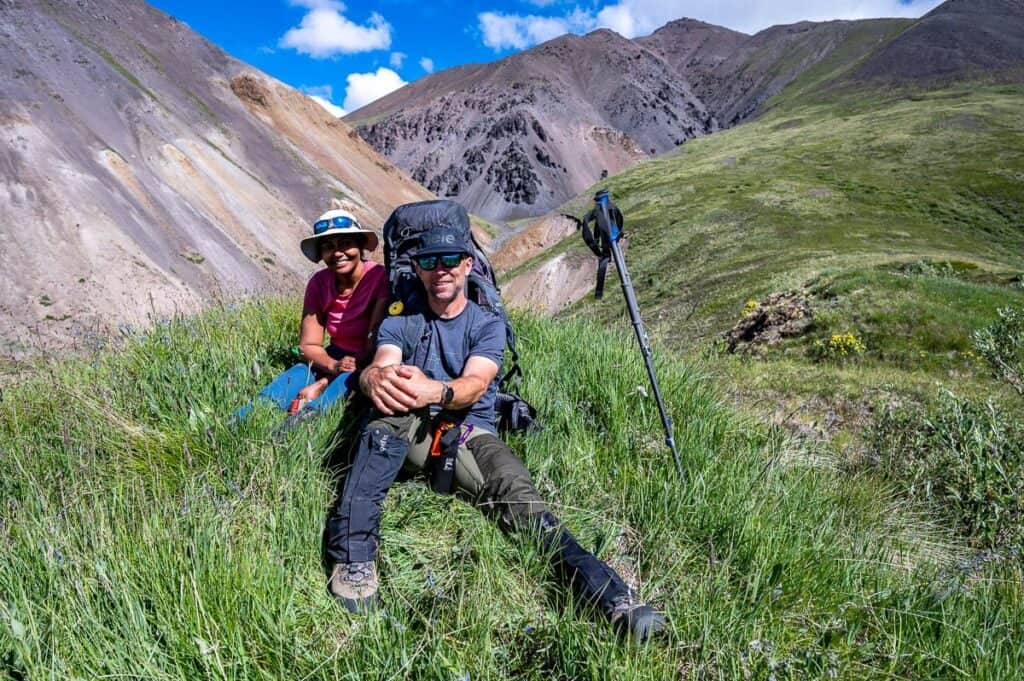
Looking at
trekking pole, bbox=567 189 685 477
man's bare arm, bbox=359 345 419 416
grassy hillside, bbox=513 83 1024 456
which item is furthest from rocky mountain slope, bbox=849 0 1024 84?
man's bare arm, bbox=359 345 419 416

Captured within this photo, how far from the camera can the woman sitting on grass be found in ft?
16.0

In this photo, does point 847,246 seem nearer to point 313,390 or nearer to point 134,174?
point 313,390

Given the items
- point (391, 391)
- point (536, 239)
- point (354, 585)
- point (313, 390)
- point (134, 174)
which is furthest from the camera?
point (536, 239)

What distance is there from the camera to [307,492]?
314 centimetres

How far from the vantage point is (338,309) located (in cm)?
541

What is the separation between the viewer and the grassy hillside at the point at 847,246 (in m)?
10.0

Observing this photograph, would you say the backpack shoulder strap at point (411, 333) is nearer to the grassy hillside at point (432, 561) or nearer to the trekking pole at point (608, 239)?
the grassy hillside at point (432, 561)

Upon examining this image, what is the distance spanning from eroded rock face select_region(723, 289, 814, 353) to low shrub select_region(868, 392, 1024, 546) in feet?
27.0

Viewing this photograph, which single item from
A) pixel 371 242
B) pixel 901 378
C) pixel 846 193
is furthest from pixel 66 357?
pixel 846 193

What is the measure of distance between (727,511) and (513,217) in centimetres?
11337

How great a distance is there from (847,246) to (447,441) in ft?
96.9

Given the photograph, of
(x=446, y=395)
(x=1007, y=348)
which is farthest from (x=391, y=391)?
(x=1007, y=348)

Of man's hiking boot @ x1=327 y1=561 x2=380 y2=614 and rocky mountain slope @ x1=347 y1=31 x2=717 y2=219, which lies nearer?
man's hiking boot @ x1=327 y1=561 x2=380 y2=614

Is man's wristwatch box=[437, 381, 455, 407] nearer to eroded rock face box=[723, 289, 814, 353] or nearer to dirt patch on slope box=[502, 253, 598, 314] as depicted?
eroded rock face box=[723, 289, 814, 353]
